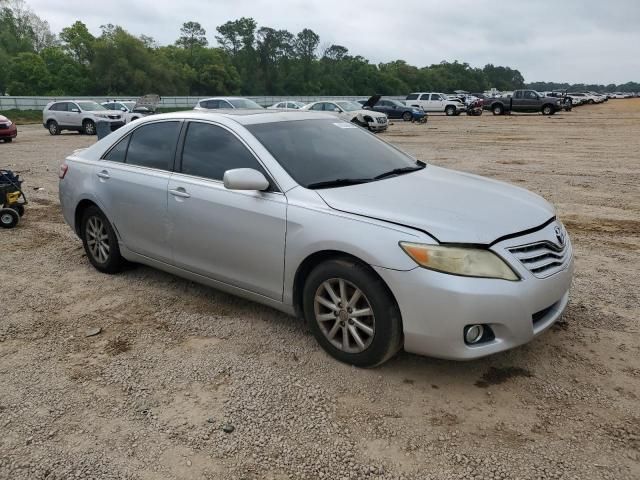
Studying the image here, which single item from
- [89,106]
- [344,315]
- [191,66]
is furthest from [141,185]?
[191,66]

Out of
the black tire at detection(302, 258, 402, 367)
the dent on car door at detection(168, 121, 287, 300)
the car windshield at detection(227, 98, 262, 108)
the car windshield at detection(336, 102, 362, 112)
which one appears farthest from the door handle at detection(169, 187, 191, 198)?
the car windshield at detection(336, 102, 362, 112)

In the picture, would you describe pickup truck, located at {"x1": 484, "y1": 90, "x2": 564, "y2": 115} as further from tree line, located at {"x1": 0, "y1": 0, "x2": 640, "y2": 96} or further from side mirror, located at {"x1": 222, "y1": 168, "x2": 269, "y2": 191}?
tree line, located at {"x1": 0, "y1": 0, "x2": 640, "y2": 96}

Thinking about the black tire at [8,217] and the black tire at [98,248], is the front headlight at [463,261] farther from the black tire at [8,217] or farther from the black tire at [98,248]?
the black tire at [8,217]

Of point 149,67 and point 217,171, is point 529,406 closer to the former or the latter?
point 217,171

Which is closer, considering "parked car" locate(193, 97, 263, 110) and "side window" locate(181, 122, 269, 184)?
"side window" locate(181, 122, 269, 184)

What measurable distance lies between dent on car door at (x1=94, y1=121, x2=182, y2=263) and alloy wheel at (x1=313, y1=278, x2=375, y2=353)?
1585mm

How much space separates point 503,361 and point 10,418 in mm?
2949

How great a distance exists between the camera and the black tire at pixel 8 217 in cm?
716

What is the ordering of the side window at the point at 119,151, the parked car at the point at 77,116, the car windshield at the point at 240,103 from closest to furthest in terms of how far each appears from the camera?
the side window at the point at 119,151 < the car windshield at the point at 240,103 < the parked car at the point at 77,116

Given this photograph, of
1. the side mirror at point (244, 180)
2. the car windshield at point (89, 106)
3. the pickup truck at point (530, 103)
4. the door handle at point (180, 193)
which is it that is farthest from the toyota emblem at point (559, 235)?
the pickup truck at point (530, 103)

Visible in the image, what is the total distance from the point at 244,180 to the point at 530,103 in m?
38.1

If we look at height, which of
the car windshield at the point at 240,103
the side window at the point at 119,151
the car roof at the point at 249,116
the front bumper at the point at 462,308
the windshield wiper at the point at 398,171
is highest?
the car roof at the point at 249,116

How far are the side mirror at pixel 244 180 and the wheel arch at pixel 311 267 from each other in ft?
1.95

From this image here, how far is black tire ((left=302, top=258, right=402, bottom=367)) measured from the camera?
310 cm
